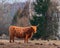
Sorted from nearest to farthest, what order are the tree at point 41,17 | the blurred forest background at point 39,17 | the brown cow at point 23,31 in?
the brown cow at point 23,31
the tree at point 41,17
the blurred forest background at point 39,17

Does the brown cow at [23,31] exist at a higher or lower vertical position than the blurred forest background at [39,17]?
higher

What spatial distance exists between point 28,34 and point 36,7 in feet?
45.1

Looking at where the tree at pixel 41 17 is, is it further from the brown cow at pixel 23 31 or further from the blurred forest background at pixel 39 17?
the brown cow at pixel 23 31

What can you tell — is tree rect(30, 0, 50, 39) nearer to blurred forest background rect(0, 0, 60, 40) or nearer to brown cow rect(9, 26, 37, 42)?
blurred forest background rect(0, 0, 60, 40)

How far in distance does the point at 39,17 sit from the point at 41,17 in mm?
249

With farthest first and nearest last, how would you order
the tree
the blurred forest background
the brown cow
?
1. the blurred forest background
2. the tree
3. the brown cow

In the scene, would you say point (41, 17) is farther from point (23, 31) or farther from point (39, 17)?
point (23, 31)

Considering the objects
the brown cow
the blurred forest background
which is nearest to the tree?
the blurred forest background

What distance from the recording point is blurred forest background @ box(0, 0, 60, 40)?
1064 inches

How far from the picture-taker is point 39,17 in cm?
2728

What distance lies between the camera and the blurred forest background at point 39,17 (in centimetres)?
2702

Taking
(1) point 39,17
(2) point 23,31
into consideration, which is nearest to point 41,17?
(1) point 39,17

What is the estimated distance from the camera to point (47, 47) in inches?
450

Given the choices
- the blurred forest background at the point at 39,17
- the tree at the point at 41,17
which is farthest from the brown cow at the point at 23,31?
the tree at the point at 41,17
